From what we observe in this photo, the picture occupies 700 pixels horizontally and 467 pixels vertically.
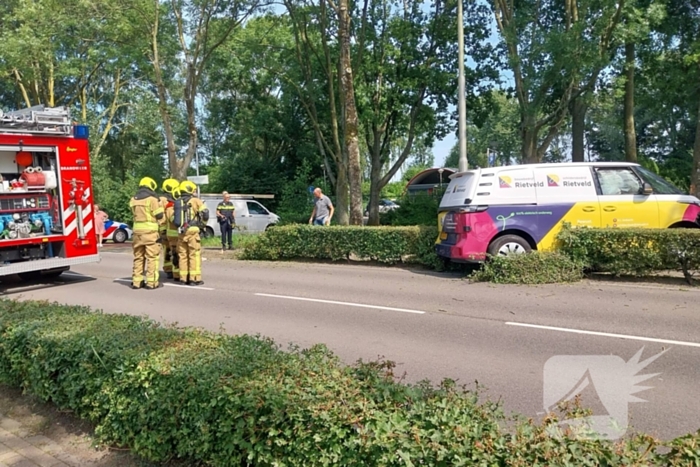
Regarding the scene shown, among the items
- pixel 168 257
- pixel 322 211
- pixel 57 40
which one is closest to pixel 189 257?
pixel 168 257

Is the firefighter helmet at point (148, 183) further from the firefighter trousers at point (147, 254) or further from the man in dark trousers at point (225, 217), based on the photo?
the man in dark trousers at point (225, 217)

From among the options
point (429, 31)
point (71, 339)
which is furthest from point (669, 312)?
point (429, 31)

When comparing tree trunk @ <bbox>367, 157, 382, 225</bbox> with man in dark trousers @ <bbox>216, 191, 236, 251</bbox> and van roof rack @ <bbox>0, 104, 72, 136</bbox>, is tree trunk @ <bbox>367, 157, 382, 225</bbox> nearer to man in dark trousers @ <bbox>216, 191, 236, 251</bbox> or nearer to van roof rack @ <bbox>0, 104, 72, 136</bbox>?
man in dark trousers @ <bbox>216, 191, 236, 251</bbox>

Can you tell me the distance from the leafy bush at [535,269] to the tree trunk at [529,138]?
7.46 m

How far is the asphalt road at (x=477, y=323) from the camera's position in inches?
189

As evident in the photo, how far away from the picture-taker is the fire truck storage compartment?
1055 cm

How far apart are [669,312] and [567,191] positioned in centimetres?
356

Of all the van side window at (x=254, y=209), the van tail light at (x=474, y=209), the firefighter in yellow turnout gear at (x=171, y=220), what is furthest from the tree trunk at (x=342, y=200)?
the van side window at (x=254, y=209)

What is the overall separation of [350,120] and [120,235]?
1630 cm

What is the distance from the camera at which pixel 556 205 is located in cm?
1034

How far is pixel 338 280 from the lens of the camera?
10891mm

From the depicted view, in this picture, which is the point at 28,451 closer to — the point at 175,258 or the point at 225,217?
the point at 175,258

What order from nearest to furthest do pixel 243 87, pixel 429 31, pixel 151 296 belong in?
pixel 151 296 → pixel 429 31 → pixel 243 87

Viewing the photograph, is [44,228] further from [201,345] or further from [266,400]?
[266,400]
